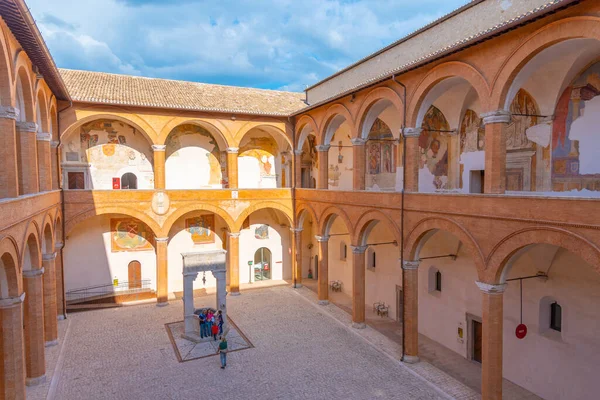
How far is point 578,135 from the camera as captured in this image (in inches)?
398

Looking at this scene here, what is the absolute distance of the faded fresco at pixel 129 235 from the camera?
61.1ft

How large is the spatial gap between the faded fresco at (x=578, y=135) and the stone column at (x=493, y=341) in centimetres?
344

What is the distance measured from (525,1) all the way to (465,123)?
153 inches

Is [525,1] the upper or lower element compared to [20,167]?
upper

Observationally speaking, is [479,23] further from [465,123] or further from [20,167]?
[20,167]

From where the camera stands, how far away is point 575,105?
33.2 feet

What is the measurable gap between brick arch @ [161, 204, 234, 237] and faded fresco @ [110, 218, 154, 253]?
1485 mm

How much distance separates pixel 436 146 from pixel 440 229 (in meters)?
4.34

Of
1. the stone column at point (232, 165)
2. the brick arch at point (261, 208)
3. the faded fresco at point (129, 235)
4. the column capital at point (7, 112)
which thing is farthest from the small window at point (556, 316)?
the faded fresco at point (129, 235)

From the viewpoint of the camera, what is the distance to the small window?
10539mm

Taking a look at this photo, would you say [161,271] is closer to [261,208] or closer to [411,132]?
[261,208]

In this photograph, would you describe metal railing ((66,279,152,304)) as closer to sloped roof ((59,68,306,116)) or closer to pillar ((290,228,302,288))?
pillar ((290,228,302,288))

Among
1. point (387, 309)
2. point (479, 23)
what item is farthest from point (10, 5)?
point (387, 309)

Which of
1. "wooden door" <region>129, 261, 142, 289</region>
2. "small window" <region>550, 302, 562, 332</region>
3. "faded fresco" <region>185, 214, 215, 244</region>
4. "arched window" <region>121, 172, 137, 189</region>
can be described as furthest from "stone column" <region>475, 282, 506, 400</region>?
"arched window" <region>121, 172, 137, 189</region>
